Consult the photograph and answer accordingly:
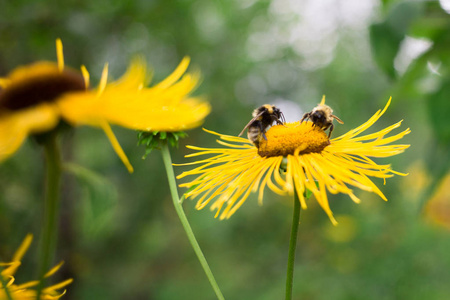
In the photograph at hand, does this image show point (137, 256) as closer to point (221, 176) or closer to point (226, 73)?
point (226, 73)

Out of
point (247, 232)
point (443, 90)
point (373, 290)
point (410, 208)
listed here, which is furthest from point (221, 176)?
point (247, 232)

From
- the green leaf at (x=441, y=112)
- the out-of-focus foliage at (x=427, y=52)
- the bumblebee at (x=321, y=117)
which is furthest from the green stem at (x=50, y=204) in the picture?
the green leaf at (x=441, y=112)

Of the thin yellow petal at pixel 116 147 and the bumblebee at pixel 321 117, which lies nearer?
the thin yellow petal at pixel 116 147

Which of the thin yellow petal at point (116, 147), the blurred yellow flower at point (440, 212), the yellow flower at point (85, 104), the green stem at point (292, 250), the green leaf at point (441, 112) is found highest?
the blurred yellow flower at point (440, 212)

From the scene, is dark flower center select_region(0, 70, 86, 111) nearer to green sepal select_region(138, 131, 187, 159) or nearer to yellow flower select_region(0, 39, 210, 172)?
yellow flower select_region(0, 39, 210, 172)

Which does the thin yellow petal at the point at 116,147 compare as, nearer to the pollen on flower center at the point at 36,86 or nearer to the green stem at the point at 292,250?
the pollen on flower center at the point at 36,86

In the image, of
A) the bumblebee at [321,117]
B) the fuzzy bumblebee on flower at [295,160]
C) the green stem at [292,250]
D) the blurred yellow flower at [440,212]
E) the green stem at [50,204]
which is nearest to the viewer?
the green stem at [50,204]

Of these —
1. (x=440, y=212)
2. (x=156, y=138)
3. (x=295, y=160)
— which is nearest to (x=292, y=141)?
(x=295, y=160)
